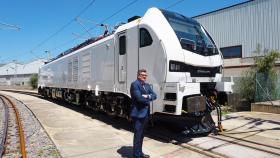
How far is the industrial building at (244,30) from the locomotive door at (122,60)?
13745 millimetres

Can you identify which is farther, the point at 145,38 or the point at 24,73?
the point at 24,73

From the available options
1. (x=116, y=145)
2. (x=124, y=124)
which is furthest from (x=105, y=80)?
(x=116, y=145)

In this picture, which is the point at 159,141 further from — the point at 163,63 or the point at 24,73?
the point at 24,73

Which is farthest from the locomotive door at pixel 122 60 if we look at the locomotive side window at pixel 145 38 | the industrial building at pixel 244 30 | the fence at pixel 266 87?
the industrial building at pixel 244 30

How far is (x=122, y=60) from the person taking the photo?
33.5 ft

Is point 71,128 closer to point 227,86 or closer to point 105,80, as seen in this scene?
point 105,80

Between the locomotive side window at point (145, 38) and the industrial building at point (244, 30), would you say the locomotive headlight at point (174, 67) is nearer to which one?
the locomotive side window at point (145, 38)

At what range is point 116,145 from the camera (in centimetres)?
834

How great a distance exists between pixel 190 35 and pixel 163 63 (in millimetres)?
1442

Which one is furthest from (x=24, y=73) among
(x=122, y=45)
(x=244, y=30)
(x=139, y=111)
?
(x=139, y=111)

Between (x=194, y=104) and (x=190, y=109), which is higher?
(x=194, y=104)

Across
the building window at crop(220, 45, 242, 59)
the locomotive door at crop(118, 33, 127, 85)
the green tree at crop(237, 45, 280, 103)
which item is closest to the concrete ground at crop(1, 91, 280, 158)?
the locomotive door at crop(118, 33, 127, 85)

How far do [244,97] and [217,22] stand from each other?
1221cm

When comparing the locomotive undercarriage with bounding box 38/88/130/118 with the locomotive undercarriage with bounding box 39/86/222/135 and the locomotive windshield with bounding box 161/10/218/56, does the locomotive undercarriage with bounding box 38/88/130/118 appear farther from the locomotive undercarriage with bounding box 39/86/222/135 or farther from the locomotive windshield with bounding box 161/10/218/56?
the locomotive windshield with bounding box 161/10/218/56
